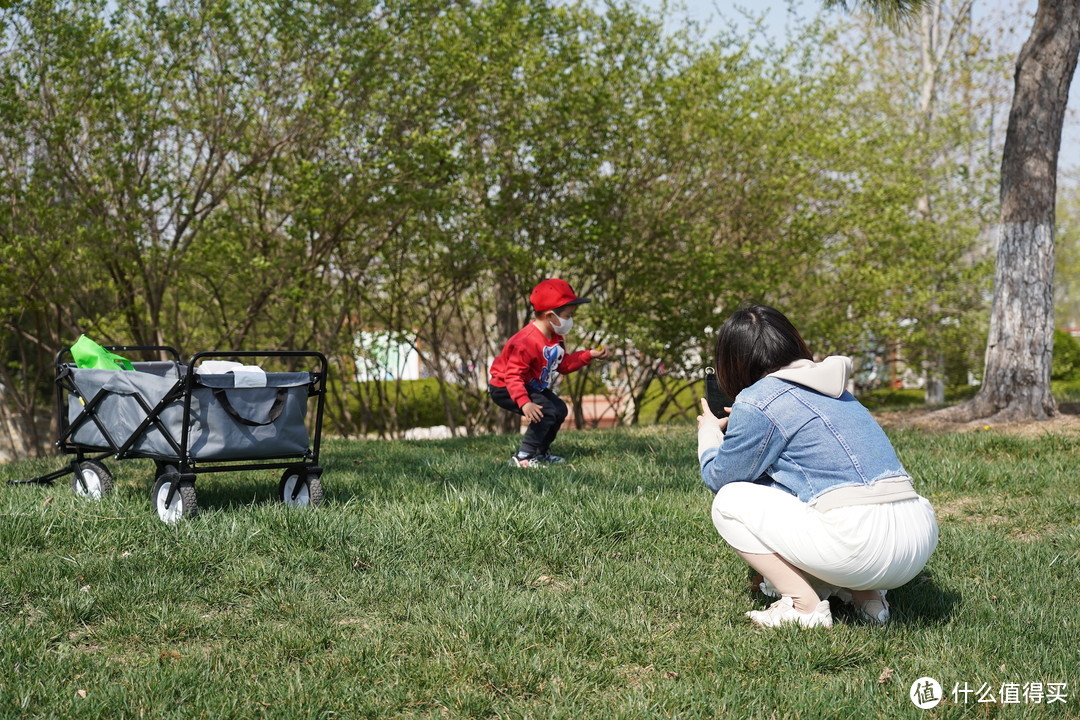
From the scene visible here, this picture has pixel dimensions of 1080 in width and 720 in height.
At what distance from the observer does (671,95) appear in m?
12.5

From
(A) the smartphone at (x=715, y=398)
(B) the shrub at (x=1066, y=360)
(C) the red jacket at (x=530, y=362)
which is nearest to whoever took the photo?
(A) the smartphone at (x=715, y=398)

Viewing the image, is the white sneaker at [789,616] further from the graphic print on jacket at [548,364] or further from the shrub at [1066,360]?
the shrub at [1066,360]

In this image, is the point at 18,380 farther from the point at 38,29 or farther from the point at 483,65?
the point at 483,65

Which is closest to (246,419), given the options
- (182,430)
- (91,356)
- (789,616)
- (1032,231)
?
(182,430)

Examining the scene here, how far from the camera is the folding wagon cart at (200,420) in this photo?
4.99 metres

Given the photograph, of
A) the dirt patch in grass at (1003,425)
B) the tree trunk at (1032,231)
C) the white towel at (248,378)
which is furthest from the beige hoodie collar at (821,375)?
the tree trunk at (1032,231)

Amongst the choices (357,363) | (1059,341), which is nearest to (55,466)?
(357,363)

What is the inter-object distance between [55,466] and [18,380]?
9.20m

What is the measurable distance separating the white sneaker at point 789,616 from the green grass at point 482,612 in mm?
57

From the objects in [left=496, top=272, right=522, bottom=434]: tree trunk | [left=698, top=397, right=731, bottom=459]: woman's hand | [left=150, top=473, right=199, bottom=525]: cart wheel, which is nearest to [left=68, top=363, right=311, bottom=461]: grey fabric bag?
[left=150, top=473, right=199, bottom=525]: cart wheel

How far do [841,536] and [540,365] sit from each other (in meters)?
3.97

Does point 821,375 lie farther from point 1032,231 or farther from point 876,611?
point 1032,231

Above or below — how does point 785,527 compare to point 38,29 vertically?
below

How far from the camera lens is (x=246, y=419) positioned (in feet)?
16.6
